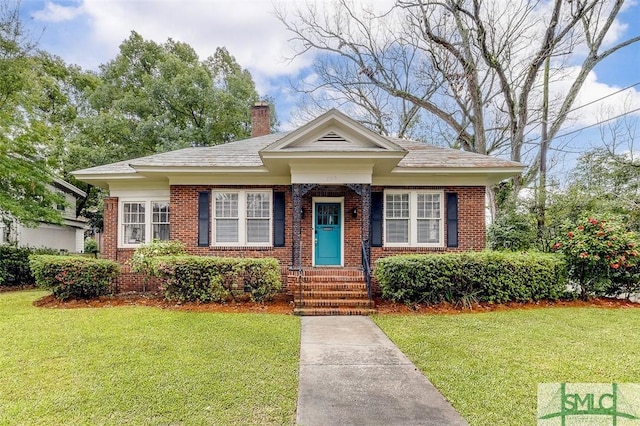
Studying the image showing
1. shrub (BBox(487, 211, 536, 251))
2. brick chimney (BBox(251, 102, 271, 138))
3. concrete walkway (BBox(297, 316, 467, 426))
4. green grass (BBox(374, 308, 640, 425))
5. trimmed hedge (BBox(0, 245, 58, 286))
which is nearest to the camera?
concrete walkway (BBox(297, 316, 467, 426))

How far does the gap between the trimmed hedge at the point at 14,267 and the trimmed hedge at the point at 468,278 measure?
12.0 metres

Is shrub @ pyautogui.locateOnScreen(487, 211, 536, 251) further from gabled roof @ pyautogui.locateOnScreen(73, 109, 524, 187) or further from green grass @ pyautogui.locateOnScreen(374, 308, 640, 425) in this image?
green grass @ pyautogui.locateOnScreen(374, 308, 640, 425)

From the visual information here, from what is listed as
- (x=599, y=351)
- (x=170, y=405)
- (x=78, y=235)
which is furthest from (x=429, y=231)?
(x=78, y=235)

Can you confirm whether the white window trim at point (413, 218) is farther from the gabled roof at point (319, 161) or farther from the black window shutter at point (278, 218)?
the black window shutter at point (278, 218)

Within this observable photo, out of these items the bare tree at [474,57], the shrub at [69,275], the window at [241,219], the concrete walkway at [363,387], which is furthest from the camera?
Answer: the bare tree at [474,57]

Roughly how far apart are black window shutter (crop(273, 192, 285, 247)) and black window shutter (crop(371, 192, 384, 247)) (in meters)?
2.62

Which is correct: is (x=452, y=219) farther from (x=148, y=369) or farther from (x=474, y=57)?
(x=474, y=57)

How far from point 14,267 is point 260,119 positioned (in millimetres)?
9914

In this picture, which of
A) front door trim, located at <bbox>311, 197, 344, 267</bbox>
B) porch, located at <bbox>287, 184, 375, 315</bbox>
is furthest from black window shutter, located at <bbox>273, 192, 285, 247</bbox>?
front door trim, located at <bbox>311, 197, 344, 267</bbox>

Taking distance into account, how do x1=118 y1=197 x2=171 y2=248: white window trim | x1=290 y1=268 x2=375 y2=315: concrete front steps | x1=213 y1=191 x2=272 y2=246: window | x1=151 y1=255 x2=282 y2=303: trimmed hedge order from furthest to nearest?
x1=118 y1=197 x2=171 y2=248: white window trim, x1=213 y1=191 x2=272 y2=246: window, x1=151 y1=255 x2=282 y2=303: trimmed hedge, x1=290 y1=268 x2=375 y2=315: concrete front steps

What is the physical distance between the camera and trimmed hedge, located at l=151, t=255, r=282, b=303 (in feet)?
26.5

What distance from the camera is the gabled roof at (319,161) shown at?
29.2 feet

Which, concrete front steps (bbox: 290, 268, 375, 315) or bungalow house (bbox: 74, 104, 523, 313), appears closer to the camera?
concrete front steps (bbox: 290, 268, 375, 315)

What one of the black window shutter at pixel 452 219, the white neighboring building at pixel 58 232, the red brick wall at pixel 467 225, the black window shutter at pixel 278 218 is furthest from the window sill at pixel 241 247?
the white neighboring building at pixel 58 232
